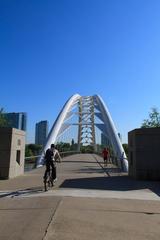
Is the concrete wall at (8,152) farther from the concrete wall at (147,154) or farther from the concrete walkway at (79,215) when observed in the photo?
the concrete wall at (147,154)

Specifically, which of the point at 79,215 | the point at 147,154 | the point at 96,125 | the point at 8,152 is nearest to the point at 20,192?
the point at 79,215

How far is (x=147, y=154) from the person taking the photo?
47.1 ft

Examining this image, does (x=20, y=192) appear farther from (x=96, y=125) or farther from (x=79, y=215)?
(x=96, y=125)

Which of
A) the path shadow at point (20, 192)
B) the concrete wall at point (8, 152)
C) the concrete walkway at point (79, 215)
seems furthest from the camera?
the concrete wall at point (8, 152)

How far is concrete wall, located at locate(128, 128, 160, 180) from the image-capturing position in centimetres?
1416

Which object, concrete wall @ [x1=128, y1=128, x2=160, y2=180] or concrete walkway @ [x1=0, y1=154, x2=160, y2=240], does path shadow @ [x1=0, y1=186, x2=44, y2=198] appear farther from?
concrete wall @ [x1=128, y1=128, x2=160, y2=180]

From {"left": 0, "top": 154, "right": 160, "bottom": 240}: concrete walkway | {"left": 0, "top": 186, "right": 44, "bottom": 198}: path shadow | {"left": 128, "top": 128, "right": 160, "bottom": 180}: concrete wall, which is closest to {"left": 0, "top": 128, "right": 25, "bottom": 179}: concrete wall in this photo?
{"left": 0, "top": 186, "right": 44, "bottom": 198}: path shadow

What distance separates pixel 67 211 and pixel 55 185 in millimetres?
4828

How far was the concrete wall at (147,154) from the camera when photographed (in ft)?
46.5

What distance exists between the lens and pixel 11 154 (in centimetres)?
1435

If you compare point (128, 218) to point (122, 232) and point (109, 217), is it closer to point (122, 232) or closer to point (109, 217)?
point (109, 217)

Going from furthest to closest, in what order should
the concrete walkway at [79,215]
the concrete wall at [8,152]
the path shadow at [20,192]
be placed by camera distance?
the concrete wall at [8,152], the path shadow at [20,192], the concrete walkway at [79,215]

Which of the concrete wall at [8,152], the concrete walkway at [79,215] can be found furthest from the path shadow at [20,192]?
the concrete wall at [8,152]

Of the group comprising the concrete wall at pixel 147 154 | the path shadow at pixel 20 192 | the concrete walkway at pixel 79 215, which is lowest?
the concrete walkway at pixel 79 215
